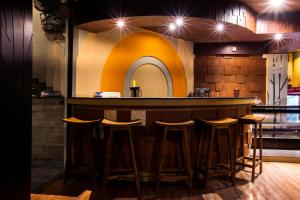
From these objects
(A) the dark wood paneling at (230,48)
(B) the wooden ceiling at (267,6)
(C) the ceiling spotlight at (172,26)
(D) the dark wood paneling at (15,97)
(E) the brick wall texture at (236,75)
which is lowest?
(D) the dark wood paneling at (15,97)

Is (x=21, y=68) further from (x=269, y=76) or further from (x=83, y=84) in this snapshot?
(x=269, y=76)

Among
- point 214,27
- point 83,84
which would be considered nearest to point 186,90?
point 214,27

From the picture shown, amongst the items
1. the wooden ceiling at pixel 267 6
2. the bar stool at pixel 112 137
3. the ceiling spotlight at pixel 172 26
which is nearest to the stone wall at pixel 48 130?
the bar stool at pixel 112 137

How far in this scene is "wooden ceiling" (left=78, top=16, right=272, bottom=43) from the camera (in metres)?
4.18

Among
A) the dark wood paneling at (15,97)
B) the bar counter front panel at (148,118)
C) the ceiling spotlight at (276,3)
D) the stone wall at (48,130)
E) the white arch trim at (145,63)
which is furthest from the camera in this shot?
the white arch trim at (145,63)

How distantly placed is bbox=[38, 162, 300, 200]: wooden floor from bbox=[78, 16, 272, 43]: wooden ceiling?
92.1 inches

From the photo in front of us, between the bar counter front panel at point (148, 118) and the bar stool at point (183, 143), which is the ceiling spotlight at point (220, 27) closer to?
the bar counter front panel at point (148, 118)

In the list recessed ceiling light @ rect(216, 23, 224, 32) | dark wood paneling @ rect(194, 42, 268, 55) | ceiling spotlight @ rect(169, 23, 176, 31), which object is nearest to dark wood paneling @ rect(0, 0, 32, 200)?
ceiling spotlight @ rect(169, 23, 176, 31)

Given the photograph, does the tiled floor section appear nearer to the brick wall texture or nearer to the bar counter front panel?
Result: the bar counter front panel

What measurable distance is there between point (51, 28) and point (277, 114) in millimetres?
4622

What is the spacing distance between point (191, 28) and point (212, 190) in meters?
2.80

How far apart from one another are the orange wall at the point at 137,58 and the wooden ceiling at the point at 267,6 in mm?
1792

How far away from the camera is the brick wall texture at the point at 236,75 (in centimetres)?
650

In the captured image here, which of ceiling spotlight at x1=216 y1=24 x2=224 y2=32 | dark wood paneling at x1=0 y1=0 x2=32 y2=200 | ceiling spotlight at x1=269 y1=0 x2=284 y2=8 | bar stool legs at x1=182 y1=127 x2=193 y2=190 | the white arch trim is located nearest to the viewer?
dark wood paneling at x1=0 y1=0 x2=32 y2=200
